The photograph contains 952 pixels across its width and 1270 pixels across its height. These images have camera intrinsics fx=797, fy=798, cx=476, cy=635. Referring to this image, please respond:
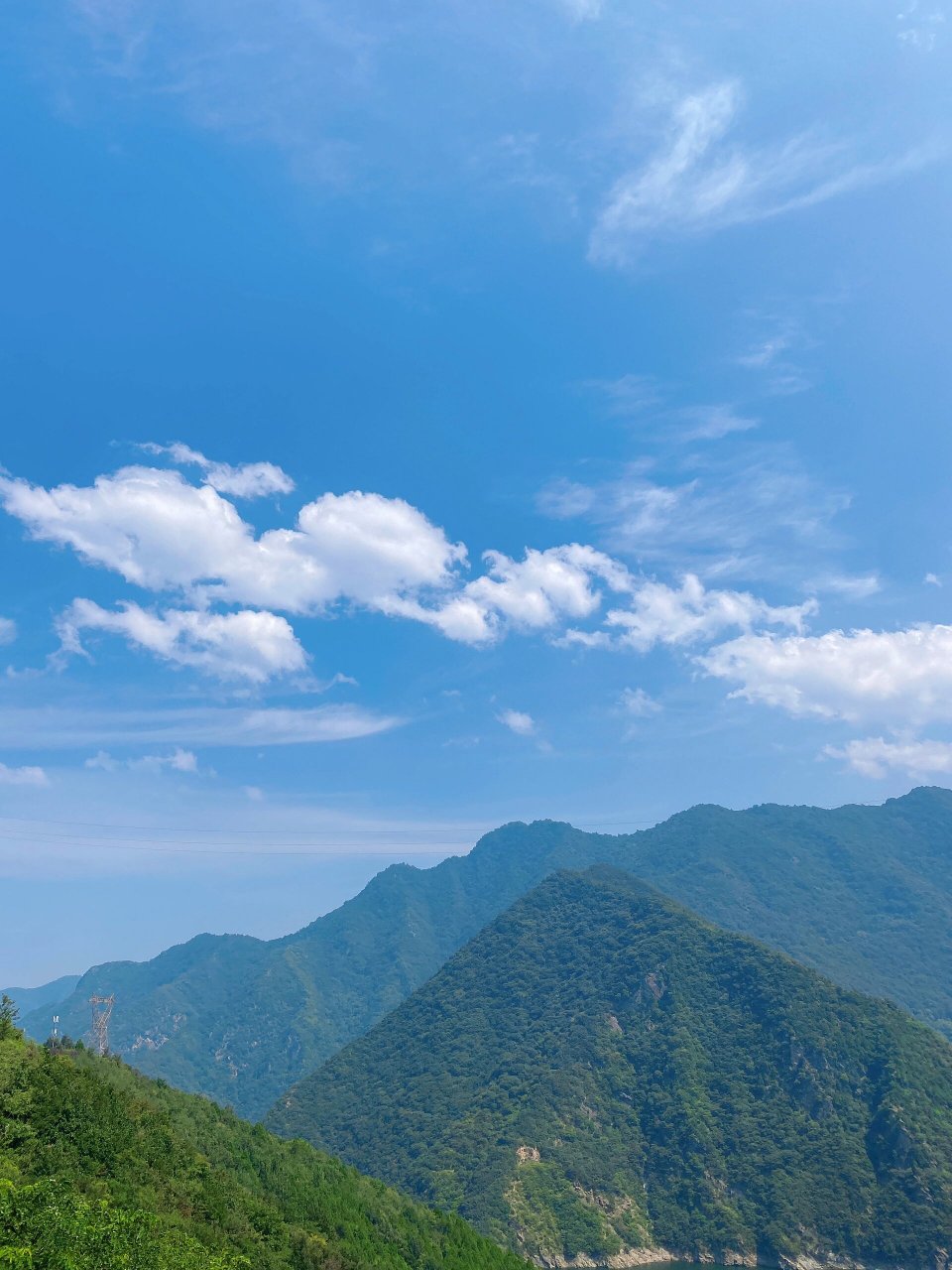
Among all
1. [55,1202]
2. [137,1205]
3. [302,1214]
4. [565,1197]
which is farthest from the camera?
[565,1197]

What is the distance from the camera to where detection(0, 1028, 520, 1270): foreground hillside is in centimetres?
3472

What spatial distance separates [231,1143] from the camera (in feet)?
275

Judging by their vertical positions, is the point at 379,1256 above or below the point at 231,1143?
below

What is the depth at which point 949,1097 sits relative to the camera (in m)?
180

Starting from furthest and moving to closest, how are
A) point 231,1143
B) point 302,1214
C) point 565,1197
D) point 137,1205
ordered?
point 565,1197
point 231,1143
point 302,1214
point 137,1205

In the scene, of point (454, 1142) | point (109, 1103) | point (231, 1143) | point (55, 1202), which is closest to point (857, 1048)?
point (454, 1142)

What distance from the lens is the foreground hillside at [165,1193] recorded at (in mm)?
34719

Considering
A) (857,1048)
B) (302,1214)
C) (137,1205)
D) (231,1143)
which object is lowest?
(857,1048)

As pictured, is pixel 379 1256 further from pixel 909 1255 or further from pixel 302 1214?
pixel 909 1255

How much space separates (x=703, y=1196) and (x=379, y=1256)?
137 meters

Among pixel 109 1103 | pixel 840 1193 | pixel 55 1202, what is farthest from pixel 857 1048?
pixel 55 1202

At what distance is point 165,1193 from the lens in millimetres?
54594

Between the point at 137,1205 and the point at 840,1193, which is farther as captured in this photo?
the point at 840,1193

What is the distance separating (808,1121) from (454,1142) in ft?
281
